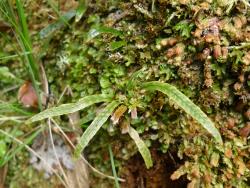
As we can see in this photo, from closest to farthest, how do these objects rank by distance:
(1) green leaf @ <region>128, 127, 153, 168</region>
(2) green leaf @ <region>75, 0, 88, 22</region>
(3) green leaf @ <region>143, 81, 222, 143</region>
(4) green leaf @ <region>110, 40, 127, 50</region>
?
(3) green leaf @ <region>143, 81, 222, 143</region>
(1) green leaf @ <region>128, 127, 153, 168</region>
(4) green leaf @ <region>110, 40, 127, 50</region>
(2) green leaf @ <region>75, 0, 88, 22</region>

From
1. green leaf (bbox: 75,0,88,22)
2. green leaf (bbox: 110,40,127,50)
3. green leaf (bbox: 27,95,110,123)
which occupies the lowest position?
green leaf (bbox: 27,95,110,123)

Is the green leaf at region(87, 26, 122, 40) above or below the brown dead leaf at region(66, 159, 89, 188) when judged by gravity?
above

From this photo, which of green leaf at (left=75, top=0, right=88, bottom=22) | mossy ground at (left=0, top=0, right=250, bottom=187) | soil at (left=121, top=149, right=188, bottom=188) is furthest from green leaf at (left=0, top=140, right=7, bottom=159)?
green leaf at (left=75, top=0, right=88, bottom=22)

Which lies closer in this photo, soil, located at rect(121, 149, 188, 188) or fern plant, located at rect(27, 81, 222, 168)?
fern plant, located at rect(27, 81, 222, 168)

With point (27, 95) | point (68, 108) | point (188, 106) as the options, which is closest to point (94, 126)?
point (68, 108)

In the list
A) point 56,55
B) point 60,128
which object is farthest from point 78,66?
point 60,128

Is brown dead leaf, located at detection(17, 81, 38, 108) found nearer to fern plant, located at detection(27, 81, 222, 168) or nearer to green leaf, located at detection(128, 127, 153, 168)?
fern plant, located at detection(27, 81, 222, 168)

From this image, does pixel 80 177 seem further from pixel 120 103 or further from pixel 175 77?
pixel 175 77

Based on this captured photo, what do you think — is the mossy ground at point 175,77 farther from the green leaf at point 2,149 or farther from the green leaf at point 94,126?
the green leaf at point 2,149
